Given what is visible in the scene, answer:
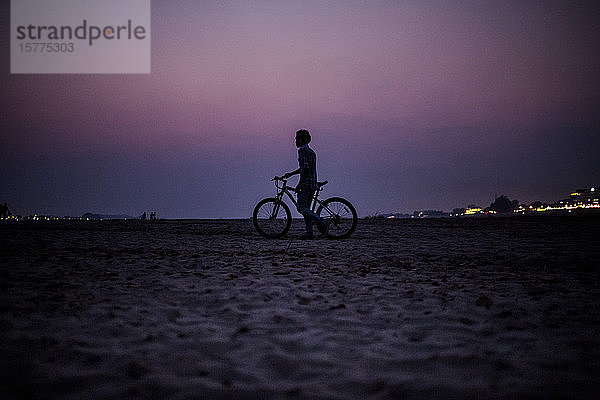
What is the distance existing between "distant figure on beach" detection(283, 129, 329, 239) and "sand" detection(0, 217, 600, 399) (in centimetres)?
464

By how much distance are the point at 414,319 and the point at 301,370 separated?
1666 millimetres

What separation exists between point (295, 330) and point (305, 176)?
840 centimetres

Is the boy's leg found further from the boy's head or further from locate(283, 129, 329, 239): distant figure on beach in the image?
the boy's head

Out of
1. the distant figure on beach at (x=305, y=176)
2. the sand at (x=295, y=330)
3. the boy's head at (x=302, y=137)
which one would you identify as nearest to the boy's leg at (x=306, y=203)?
the distant figure on beach at (x=305, y=176)

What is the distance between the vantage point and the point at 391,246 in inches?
415

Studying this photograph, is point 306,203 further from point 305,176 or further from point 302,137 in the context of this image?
point 302,137

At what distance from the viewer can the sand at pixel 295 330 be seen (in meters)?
2.55

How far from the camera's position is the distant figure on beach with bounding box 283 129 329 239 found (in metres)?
11.7

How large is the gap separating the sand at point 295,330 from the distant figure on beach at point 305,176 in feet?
15.2

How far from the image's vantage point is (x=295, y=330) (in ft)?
12.0

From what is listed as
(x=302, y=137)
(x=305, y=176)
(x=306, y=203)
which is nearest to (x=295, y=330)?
(x=306, y=203)

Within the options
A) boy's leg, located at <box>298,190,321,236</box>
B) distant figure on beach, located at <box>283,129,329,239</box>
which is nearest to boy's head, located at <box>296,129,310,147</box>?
distant figure on beach, located at <box>283,129,329,239</box>

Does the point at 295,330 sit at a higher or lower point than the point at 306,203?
lower

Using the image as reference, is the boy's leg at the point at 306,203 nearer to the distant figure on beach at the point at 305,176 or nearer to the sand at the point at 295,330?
the distant figure on beach at the point at 305,176
